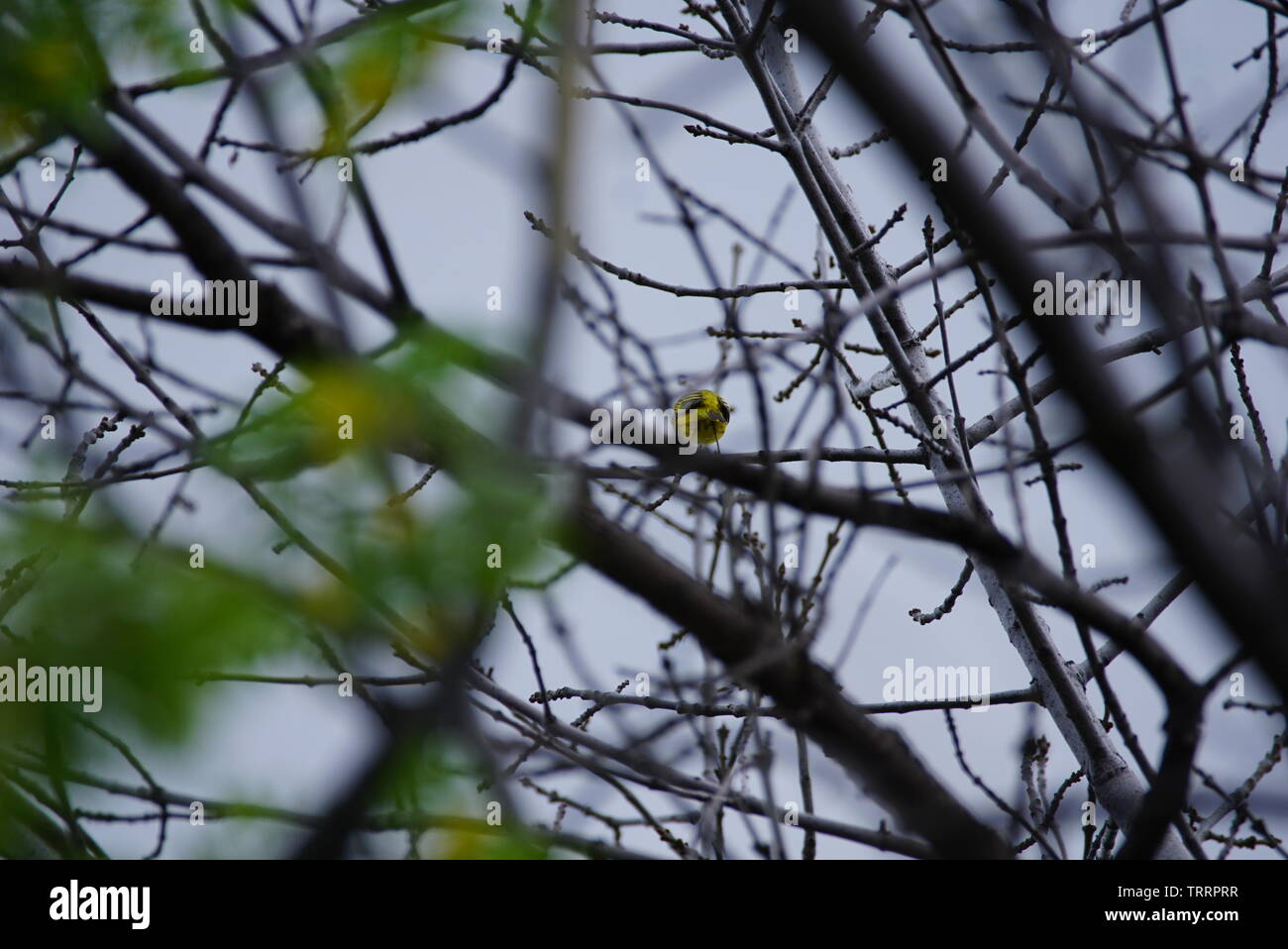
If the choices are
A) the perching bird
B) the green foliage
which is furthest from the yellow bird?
the green foliage

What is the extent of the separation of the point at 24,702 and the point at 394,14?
1482 mm

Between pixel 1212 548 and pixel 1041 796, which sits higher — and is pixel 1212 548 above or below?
above

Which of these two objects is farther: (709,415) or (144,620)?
(709,415)

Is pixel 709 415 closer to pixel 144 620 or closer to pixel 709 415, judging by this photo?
pixel 709 415

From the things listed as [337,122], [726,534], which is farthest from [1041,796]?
[337,122]

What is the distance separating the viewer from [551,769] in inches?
89.4

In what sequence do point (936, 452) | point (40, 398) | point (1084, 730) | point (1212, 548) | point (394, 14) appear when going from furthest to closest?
point (936, 452) → point (1084, 730) → point (40, 398) → point (394, 14) → point (1212, 548)

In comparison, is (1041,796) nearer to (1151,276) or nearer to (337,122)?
(1151,276)

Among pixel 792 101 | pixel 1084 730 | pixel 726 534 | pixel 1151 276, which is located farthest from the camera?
pixel 792 101

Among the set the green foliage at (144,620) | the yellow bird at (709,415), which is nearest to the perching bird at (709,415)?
the yellow bird at (709,415)

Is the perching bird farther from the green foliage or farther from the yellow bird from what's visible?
the green foliage

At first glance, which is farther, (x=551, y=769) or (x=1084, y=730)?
(x=1084, y=730)

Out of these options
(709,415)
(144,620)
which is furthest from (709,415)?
(144,620)
